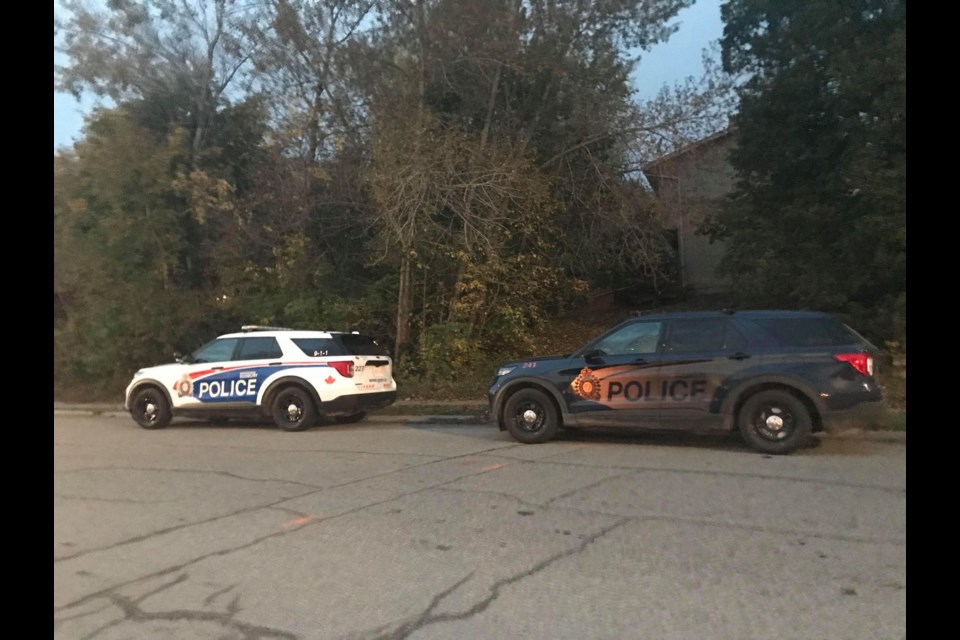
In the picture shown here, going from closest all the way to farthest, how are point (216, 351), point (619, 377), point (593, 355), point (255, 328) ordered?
point (619, 377)
point (593, 355)
point (255, 328)
point (216, 351)

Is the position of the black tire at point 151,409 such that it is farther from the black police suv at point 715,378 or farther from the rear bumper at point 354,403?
the black police suv at point 715,378

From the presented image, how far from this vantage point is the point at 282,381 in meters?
10.9

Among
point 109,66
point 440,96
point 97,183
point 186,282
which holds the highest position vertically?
point 440,96

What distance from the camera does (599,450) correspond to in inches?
338

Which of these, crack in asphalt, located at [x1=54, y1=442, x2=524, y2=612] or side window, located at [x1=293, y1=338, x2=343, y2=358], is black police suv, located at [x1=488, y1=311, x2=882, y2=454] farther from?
side window, located at [x1=293, y1=338, x2=343, y2=358]

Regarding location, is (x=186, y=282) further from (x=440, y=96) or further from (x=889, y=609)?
(x=889, y=609)

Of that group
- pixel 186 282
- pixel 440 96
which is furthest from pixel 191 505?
pixel 440 96

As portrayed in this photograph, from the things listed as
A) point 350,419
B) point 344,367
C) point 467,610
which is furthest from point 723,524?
point 350,419

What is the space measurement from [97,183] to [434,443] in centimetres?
541

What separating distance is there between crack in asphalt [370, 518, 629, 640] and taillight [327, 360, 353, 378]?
6.45m

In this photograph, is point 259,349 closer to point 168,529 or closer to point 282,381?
point 282,381

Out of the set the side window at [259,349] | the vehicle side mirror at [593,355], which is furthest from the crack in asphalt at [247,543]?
the side window at [259,349]

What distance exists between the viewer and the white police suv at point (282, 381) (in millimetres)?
10625

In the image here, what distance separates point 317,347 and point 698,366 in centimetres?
561
